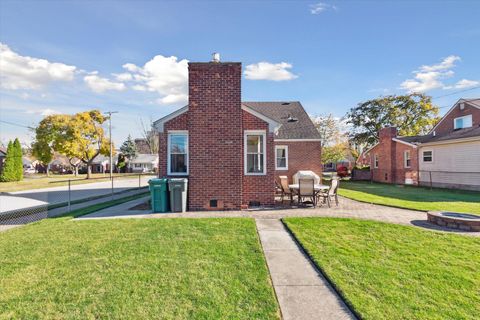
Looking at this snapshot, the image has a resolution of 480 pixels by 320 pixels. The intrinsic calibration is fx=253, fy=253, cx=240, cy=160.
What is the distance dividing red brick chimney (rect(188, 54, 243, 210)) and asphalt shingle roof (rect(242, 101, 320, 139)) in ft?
18.4

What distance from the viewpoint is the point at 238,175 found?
9297 millimetres

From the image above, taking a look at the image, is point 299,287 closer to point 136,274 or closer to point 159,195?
point 136,274

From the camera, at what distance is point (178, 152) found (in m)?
10.3

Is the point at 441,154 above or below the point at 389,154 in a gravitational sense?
below

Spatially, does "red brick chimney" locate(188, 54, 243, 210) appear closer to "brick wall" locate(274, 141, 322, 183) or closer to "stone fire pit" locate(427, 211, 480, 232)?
"stone fire pit" locate(427, 211, 480, 232)

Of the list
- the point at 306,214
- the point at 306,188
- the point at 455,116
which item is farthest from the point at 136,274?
the point at 455,116

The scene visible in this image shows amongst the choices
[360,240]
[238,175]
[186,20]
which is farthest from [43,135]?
[360,240]

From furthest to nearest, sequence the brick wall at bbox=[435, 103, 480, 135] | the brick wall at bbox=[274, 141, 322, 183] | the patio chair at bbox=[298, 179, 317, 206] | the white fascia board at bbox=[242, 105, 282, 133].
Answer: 1. the brick wall at bbox=[435, 103, 480, 135]
2. the brick wall at bbox=[274, 141, 322, 183]
3. the white fascia board at bbox=[242, 105, 282, 133]
4. the patio chair at bbox=[298, 179, 317, 206]

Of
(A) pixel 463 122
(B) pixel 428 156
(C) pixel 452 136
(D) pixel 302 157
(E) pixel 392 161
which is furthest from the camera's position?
(E) pixel 392 161

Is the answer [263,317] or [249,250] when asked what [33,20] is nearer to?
[249,250]

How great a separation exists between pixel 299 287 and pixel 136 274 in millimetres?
2512

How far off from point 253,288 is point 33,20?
41.4 ft

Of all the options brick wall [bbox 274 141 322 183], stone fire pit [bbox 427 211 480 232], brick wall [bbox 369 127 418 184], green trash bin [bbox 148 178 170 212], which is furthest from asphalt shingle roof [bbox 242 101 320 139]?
brick wall [bbox 369 127 418 184]

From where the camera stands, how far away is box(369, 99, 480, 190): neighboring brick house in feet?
55.8
